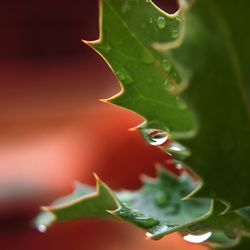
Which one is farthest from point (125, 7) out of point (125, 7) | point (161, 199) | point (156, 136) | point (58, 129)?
point (58, 129)

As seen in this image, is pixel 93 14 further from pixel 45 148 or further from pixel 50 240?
pixel 50 240

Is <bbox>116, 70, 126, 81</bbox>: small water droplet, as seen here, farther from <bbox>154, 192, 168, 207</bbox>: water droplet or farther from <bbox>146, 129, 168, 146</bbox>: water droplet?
<bbox>154, 192, 168, 207</bbox>: water droplet

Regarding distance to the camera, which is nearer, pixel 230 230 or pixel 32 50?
pixel 230 230

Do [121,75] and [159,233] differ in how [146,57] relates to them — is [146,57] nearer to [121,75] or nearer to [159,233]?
[121,75]

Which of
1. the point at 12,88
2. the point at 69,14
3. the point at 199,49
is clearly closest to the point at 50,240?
the point at 12,88

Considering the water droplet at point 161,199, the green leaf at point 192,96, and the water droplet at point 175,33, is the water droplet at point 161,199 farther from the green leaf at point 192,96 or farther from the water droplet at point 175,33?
the water droplet at point 175,33

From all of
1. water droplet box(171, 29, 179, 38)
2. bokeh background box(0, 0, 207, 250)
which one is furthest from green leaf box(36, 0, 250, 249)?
bokeh background box(0, 0, 207, 250)
